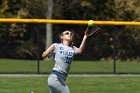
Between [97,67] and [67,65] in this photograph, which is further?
[97,67]

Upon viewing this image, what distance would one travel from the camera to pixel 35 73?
2081 cm

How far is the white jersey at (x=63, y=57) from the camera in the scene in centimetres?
934

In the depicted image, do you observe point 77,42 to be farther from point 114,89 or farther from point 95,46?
point 114,89

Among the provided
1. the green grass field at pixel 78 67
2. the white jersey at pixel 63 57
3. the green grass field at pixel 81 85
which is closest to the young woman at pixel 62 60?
the white jersey at pixel 63 57

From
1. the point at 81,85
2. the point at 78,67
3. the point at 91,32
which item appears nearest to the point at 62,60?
the point at 91,32

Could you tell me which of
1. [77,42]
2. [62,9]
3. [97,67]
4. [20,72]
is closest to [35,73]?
[20,72]

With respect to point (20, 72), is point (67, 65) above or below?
above

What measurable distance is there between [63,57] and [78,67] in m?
13.4

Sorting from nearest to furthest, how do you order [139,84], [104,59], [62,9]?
[139,84], [104,59], [62,9]

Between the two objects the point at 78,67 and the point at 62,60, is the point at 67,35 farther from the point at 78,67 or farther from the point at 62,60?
the point at 78,67

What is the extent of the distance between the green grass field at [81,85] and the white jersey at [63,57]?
15.7 feet

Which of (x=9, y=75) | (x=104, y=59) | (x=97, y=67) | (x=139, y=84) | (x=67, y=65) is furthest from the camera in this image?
(x=104, y=59)

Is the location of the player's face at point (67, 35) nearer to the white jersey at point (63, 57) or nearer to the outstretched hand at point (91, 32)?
the white jersey at point (63, 57)

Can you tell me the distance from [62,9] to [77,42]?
12.2 meters
